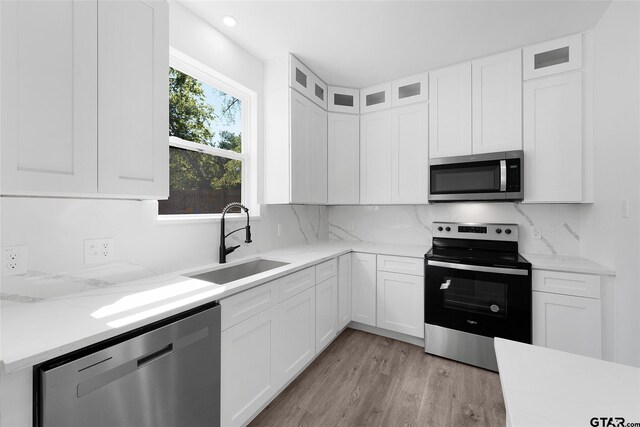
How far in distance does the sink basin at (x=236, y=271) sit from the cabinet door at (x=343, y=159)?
1.11m

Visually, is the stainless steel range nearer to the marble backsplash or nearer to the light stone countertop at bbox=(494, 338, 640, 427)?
the marble backsplash

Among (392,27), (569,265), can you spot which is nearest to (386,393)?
(569,265)

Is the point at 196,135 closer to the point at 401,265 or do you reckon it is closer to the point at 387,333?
the point at 401,265

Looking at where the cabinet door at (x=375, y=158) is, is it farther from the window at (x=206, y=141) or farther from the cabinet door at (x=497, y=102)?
the window at (x=206, y=141)

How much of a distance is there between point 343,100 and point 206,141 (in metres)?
1.67

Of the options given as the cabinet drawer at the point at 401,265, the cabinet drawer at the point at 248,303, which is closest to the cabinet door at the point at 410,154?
the cabinet drawer at the point at 401,265

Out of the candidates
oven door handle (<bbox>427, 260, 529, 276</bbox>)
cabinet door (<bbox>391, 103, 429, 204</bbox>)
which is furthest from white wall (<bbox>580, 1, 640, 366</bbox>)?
cabinet door (<bbox>391, 103, 429, 204</bbox>)

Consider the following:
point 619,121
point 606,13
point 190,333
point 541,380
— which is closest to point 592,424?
point 541,380

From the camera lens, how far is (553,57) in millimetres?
2277

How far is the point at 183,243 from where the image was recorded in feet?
6.29

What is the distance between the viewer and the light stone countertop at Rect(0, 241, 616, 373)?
87cm

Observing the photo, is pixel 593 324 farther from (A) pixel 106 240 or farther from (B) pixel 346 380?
(A) pixel 106 240

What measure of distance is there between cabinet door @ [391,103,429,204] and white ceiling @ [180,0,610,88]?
47cm

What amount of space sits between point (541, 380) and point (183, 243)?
1968mm
